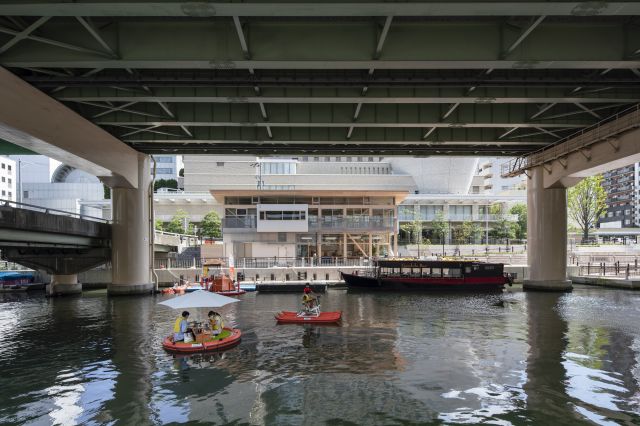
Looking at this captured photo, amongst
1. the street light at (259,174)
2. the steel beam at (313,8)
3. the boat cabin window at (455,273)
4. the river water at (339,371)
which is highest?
the street light at (259,174)

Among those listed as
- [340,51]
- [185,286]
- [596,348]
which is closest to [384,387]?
[596,348]

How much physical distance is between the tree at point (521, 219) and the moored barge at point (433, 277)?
62.0 meters

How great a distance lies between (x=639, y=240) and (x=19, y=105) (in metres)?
102

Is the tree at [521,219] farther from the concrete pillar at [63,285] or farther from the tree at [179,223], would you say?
the concrete pillar at [63,285]

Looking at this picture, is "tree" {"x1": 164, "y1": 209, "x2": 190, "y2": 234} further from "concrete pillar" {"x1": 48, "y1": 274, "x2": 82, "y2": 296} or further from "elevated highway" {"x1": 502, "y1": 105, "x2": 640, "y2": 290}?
"elevated highway" {"x1": 502, "y1": 105, "x2": 640, "y2": 290}

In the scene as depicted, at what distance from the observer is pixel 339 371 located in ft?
60.6

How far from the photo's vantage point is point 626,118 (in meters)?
31.7

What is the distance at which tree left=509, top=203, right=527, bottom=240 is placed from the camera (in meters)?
109

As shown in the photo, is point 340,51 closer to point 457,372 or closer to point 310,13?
point 310,13

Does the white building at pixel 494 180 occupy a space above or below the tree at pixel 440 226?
above

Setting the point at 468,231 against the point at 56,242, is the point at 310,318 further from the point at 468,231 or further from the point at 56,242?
the point at 468,231

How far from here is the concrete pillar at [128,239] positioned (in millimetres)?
43750

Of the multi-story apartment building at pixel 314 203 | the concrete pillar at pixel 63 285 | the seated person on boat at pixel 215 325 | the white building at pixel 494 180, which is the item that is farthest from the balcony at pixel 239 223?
the white building at pixel 494 180

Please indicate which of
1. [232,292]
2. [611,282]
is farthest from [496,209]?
[232,292]
